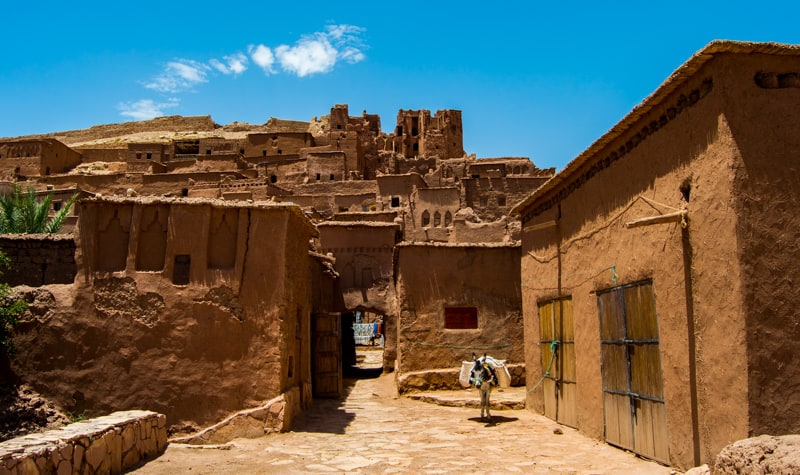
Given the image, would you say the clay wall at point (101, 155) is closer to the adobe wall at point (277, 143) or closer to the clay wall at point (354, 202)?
the adobe wall at point (277, 143)

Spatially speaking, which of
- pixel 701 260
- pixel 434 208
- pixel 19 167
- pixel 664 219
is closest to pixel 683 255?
pixel 701 260

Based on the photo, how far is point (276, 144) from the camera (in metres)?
50.9

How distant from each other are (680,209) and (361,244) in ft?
45.9

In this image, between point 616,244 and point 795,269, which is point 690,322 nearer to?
point 795,269

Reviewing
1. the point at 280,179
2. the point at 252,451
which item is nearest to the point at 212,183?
the point at 280,179

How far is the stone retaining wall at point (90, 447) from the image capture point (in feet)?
18.0

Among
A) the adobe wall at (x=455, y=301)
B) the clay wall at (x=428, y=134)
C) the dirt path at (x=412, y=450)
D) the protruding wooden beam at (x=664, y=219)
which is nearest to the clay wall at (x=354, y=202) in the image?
the clay wall at (x=428, y=134)

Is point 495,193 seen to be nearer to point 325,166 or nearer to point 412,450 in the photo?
point 325,166

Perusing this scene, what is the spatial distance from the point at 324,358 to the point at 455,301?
3.27 meters

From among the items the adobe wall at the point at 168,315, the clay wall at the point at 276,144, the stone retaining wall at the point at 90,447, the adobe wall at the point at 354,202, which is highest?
the clay wall at the point at 276,144

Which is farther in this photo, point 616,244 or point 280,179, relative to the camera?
point 280,179

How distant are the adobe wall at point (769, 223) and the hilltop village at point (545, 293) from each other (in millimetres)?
18

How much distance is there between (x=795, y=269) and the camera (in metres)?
5.96

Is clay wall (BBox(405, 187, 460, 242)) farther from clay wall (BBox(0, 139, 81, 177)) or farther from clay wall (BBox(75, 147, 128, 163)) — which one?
clay wall (BBox(75, 147, 128, 163))
